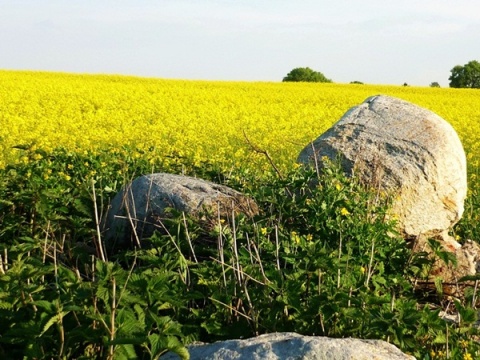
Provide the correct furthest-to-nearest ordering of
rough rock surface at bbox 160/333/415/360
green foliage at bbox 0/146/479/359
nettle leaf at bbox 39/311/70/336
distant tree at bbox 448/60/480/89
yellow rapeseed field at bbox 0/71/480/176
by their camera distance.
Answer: distant tree at bbox 448/60/480/89 < yellow rapeseed field at bbox 0/71/480/176 < green foliage at bbox 0/146/479/359 < nettle leaf at bbox 39/311/70/336 < rough rock surface at bbox 160/333/415/360

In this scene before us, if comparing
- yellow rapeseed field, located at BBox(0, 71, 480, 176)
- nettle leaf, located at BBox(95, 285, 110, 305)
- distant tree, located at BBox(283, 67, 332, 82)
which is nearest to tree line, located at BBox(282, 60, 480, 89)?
distant tree, located at BBox(283, 67, 332, 82)

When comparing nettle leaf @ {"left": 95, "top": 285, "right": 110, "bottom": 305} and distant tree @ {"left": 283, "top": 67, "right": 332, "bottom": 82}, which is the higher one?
nettle leaf @ {"left": 95, "top": 285, "right": 110, "bottom": 305}

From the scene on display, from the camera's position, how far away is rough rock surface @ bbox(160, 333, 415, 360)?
122 inches

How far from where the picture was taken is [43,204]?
602cm

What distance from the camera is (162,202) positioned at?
21.1 ft

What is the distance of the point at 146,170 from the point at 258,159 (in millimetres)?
3446

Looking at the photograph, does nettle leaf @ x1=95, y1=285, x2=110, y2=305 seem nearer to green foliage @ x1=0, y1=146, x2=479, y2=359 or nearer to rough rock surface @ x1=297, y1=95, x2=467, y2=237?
green foliage @ x1=0, y1=146, x2=479, y2=359

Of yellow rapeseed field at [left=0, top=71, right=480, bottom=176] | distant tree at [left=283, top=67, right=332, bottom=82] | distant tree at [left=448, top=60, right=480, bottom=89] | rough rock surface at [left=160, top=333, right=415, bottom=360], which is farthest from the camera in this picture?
distant tree at [left=283, top=67, right=332, bottom=82]

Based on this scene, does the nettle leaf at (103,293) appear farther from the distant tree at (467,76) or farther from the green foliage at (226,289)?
the distant tree at (467,76)

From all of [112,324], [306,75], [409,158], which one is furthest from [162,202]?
[306,75]

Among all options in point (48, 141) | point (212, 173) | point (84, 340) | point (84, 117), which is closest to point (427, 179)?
point (212, 173)

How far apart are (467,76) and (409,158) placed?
245 feet

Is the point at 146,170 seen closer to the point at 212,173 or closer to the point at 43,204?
the point at 212,173

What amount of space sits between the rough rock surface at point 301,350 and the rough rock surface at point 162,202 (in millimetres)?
2869
